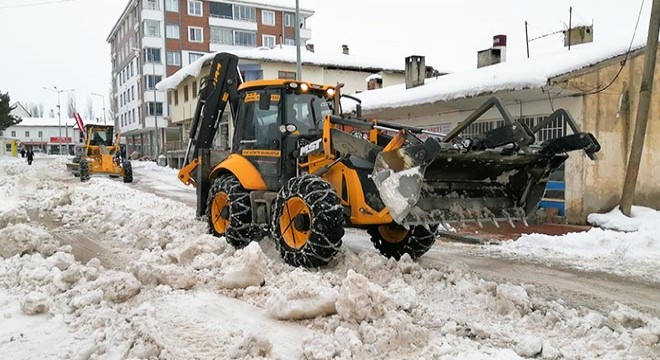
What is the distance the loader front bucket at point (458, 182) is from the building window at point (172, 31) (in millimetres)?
49908

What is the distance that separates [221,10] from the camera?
54.0m

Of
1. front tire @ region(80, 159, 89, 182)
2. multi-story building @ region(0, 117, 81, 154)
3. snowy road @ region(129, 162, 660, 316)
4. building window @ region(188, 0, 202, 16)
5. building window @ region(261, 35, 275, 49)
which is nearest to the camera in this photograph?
snowy road @ region(129, 162, 660, 316)

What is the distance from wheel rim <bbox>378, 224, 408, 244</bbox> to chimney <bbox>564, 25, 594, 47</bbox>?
9.95 meters

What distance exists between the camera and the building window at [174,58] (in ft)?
167

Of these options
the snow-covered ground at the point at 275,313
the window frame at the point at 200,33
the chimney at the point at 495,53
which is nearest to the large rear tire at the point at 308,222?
the snow-covered ground at the point at 275,313

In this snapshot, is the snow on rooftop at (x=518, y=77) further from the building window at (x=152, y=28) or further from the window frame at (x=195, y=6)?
the window frame at (x=195, y=6)

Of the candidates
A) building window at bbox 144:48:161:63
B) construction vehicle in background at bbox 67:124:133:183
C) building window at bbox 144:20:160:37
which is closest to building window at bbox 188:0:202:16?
building window at bbox 144:20:160:37

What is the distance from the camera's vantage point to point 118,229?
9008 millimetres

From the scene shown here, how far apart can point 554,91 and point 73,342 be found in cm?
1020

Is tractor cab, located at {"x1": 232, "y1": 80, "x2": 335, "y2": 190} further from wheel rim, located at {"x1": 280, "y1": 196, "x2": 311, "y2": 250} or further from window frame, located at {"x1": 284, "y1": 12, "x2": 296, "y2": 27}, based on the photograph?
window frame, located at {"x1": 284, "y1": 12, "x2": 296, "y2": 27}

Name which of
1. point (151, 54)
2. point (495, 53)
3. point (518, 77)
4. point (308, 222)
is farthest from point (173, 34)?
point (308, 222)

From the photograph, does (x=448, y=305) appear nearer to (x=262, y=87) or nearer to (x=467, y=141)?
(x=467, y=141)

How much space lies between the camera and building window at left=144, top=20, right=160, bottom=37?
50.1 m

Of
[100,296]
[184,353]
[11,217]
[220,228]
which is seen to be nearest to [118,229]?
[11,217]
